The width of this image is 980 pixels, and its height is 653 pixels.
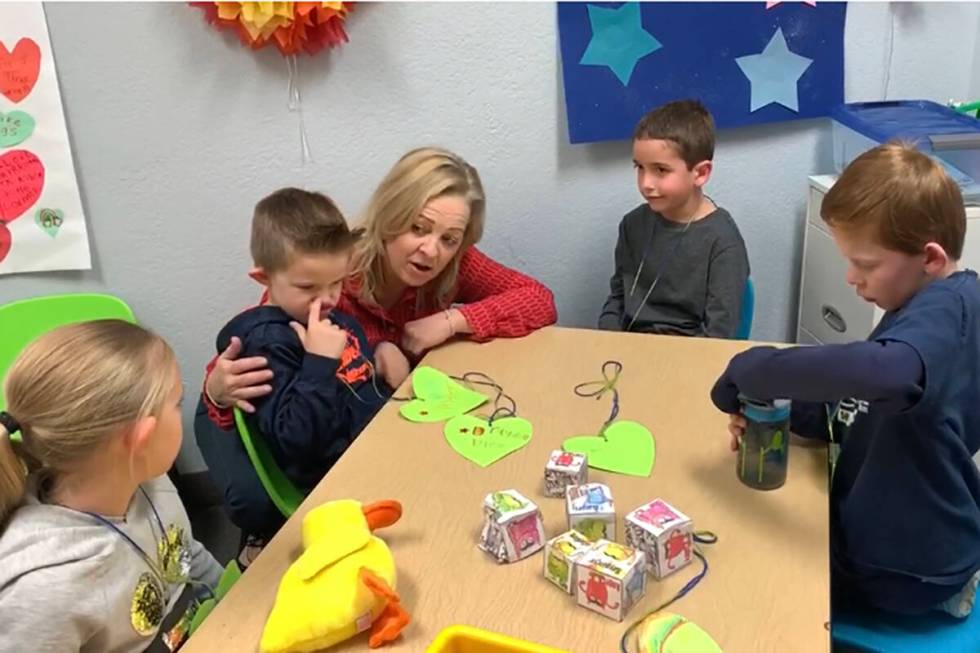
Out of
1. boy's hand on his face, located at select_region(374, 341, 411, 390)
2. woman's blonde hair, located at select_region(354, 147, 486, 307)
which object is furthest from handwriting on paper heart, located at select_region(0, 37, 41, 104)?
boy's hand on his face, located at select_region(374, 341, 411, 390)

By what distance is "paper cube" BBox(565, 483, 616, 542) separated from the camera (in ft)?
3.57

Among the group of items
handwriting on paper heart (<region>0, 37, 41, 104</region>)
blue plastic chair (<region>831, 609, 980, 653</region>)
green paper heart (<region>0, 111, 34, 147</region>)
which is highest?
handwriting on paper heart (<region>0, 37, 41, 104</region>)

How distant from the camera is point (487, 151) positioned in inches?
84.0

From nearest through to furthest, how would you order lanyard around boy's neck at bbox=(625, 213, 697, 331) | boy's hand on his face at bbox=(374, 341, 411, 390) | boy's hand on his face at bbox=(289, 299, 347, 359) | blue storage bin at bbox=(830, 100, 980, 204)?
1. boy's hand on his face at bbox=(289, 299, 347, 359)
2. boy's hand on his face at bbox=(374, 341, 411, 390)
3. blue storage bin at bbox=(830, 100, 980, 204)
4. lanyard around boy's neck at bbox=(625, 213, 697, 331)

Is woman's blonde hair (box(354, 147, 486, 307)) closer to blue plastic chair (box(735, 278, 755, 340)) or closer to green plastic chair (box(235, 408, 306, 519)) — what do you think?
green plastic chair (box(235, 408, 306, 519))

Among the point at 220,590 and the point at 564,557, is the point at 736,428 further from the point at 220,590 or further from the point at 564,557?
the point at 220,590

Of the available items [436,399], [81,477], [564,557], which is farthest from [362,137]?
[564,557]

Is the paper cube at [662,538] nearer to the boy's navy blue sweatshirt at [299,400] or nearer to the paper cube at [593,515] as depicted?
the paper cube at [593,515]

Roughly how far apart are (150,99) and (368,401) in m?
0.94

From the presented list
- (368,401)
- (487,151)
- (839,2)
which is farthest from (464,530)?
(839,2)

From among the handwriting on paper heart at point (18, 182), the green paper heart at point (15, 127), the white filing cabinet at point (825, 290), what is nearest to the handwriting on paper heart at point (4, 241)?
the handwriting on paper heart at point (18, 182)

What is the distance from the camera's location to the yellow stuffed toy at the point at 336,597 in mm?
935

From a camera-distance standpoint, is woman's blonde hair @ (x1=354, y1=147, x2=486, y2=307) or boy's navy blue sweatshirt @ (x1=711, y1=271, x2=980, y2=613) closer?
boy's navy blue sweatshirt @ (x1=711, y1=271, x2=980, y2=613)

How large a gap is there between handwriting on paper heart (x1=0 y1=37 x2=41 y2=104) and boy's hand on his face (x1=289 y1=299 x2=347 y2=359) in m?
1.01
